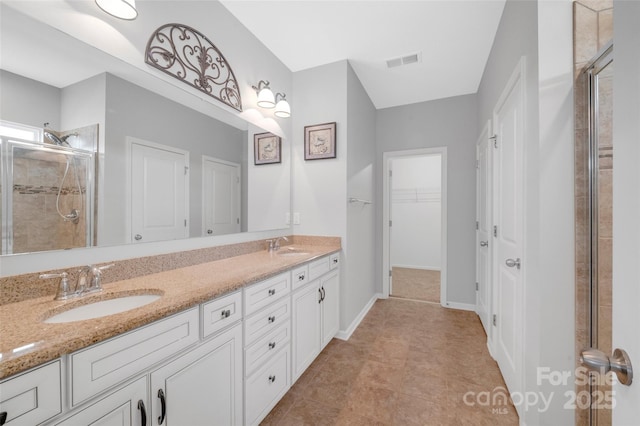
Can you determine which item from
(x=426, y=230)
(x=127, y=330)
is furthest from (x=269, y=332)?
(x=426, y=230)

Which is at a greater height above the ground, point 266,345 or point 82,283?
point 82,283

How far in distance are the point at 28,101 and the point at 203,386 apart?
135 centimetres

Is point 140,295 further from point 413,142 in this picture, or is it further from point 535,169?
point 413,142

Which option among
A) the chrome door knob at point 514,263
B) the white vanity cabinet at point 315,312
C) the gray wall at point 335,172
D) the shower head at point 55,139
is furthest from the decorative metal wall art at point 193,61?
the chrome door knob at point 514,263

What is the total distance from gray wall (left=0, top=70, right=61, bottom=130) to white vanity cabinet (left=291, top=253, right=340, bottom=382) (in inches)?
60.0

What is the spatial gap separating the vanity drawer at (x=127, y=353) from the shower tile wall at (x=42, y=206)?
0.61m

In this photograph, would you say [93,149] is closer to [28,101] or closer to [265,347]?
[28,101]

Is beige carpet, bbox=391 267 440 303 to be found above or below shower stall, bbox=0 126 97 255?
below

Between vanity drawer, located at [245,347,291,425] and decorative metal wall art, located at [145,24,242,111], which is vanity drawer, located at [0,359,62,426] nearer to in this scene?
vanity drawer, located at [245,347,291,425]

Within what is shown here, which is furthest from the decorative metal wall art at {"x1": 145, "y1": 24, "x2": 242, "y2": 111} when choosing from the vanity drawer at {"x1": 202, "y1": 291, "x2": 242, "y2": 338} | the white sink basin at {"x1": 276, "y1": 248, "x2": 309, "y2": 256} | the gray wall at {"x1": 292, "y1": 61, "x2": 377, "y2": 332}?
the vanity drawer at {"x1": 202, "y1": 291, "x2": 242, "y2": 338}

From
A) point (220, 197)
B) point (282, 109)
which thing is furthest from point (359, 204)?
point (220, 197)

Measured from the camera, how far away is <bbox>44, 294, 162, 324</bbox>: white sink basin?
940 millimetres

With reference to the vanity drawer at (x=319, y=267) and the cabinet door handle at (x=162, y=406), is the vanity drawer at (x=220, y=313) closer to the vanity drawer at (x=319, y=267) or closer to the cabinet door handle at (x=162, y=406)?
the cabinet door handle at (x=162, y=406)

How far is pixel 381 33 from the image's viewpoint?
2229mm
